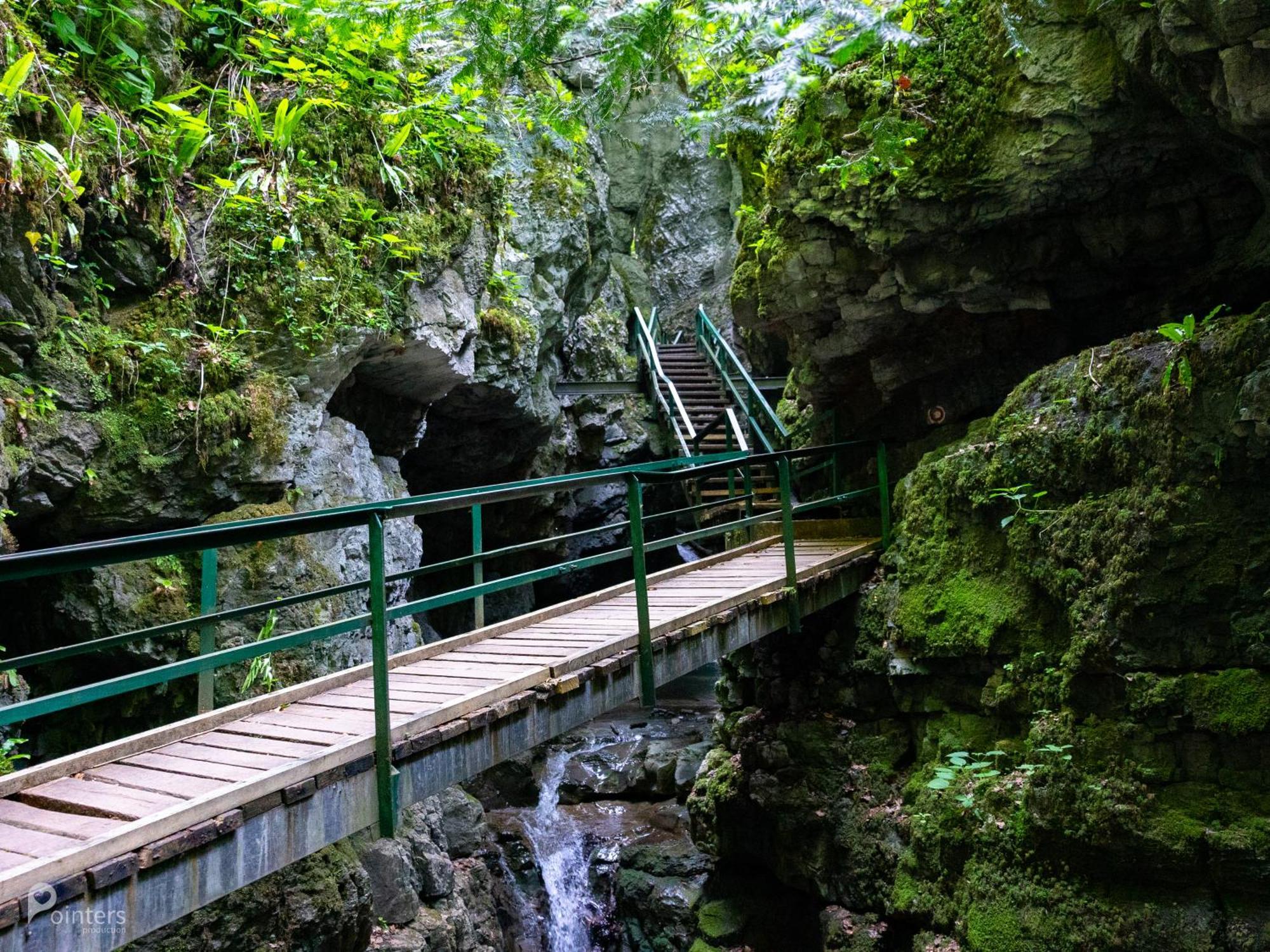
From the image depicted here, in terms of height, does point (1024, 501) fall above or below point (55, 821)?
above

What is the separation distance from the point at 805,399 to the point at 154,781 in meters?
7.68

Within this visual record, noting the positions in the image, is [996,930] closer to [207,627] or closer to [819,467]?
[207,627]

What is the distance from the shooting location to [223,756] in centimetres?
306

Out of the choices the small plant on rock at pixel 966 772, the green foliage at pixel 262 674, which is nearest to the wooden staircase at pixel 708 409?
the small plant on rock at pixel 966 772

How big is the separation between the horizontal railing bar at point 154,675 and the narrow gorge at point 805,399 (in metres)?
0.22

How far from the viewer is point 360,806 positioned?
2947 millimetres

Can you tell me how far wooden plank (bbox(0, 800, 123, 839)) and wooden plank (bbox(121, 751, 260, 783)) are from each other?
0.35m

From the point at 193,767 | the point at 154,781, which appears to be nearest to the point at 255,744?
the point at 193,767

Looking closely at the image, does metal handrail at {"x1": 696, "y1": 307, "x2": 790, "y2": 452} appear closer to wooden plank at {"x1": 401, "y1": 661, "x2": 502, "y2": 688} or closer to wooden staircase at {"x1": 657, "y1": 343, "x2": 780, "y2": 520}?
wooden staircase at {"x1": 657, "y1": 343, "x2": 780, "y2": 520}

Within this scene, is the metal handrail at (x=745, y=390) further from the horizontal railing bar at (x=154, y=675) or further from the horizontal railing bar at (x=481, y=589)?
the horizontal railing bar at (x=154, y=675)

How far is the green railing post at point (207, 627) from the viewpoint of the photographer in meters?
3.58

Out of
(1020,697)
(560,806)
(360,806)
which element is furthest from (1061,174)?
(560,806)

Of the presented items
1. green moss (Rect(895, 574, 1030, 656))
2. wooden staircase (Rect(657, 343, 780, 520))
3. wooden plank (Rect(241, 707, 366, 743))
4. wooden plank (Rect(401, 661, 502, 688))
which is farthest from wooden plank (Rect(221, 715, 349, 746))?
wooden staircase (Rect(657, 343, 780, 520))

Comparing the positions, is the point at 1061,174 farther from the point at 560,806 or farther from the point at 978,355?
the point at 560,806
